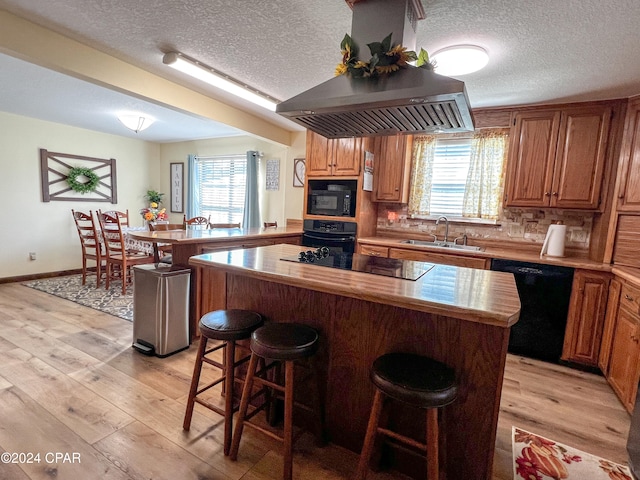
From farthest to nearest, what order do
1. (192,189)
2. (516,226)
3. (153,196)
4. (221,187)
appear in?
1. (153,196)
2. (192,189)
3. (221,187)
4. (516,226)

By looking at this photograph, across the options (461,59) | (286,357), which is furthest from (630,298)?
(286,357)

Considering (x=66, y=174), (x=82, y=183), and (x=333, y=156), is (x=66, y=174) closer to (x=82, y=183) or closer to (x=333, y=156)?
(x=82, y=183)

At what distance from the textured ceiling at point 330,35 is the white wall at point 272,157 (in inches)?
84.4

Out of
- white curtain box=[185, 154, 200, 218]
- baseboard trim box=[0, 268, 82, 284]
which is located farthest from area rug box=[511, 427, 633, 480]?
baseboard trim box=[0, 268, 82, 284]

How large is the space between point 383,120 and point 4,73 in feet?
12.0

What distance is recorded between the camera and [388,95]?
1.39 meters

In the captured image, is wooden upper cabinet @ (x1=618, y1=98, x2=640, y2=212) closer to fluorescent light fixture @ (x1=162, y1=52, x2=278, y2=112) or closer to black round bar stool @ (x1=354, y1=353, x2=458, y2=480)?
black round bar stool @ (x1=354, y1=353, x2=458, y2=480)

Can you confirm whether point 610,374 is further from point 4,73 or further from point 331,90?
point 4,73

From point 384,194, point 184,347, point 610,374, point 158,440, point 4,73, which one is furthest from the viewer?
point 384,194

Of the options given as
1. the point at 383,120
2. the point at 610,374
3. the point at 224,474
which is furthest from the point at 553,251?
the point at 224,474

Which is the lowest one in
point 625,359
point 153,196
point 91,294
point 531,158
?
point 91,294

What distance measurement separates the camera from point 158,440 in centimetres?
164

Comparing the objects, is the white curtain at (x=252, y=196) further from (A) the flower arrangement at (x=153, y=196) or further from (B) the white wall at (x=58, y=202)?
(A) the flower arrangement at (x=153, y=196)

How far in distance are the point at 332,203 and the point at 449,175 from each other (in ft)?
4.64
